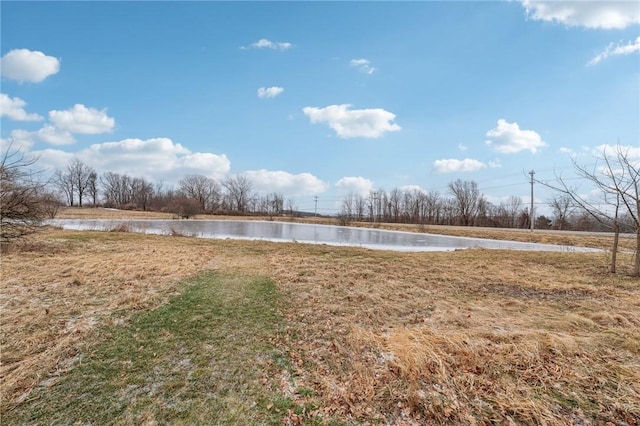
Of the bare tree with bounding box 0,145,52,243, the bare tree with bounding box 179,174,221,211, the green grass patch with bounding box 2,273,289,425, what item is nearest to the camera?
the green grass patch with bounding box 2,273,289,425

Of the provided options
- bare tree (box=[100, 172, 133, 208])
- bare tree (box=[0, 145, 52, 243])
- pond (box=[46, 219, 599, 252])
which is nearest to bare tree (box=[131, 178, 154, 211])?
bare tree (box=[100, 172, 133, 208])

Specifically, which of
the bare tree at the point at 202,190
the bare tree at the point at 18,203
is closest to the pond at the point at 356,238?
the bare tree at the point at 18,203

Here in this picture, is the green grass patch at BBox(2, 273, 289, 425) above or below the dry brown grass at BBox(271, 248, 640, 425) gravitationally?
below

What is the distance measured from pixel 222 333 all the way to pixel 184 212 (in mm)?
38497

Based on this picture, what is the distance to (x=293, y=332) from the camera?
4312 mm

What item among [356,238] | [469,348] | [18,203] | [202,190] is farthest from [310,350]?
[202,190]

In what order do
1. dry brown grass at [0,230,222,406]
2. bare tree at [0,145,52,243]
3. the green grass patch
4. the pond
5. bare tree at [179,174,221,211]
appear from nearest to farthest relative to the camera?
the green grass patch, dry brown grass at [0,230,222,406], bare tree at [0,145,52,243], the pond, bare tree at [179,174,221,211]

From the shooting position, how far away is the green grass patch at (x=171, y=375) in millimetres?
2572

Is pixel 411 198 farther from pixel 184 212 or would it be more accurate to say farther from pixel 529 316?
pixel 529 316

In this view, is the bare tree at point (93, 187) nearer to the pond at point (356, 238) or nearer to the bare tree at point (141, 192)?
the bare tree at point (141, 192)

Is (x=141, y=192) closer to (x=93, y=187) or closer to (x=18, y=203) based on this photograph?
(x=93, y=187)

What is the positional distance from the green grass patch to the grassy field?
0.02m

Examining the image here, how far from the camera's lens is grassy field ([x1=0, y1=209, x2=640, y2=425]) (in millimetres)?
2660

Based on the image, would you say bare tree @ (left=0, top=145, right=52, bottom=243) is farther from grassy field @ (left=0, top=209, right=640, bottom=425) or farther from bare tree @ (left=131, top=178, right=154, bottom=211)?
bare tree @ (left=131, top=178, right=154, bottom=211)
